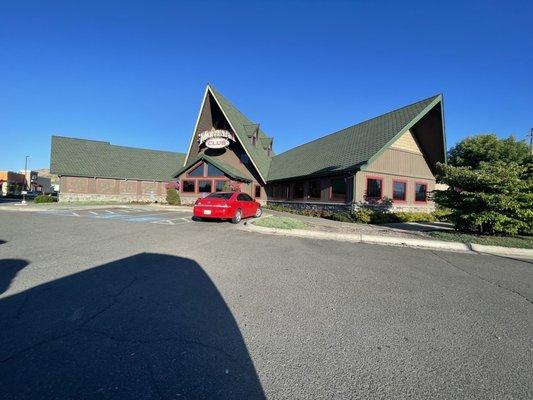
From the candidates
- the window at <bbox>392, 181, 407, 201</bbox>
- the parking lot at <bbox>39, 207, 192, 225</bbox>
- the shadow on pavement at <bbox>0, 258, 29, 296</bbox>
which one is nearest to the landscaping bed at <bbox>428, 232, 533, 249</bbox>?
the window at <bbox>392, 181, 407, 201</bbox>

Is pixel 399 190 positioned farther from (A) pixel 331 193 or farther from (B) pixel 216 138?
(B) pixel 216 138

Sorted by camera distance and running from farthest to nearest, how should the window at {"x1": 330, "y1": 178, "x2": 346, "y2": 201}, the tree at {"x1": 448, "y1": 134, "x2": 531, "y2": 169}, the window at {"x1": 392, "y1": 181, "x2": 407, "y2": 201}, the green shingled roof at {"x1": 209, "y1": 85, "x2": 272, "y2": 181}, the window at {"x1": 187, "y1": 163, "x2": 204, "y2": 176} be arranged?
1. the window at {"x1": 187, "y1": 163, "x2": 204, "y2": 176}
2. the green shingled roof at {"x1": 209, "y1": 85, "x2": 272, "y2": 181}
3. the tree at {"x1": 448, "y1": 134, "x2": 531, "y2": 169}
4. the window at {"x1": 392, "y1": 181, "x2": 407, "y2": 201}
5. the window at {"x1": 330, "y1": 178, "x2": 346, "y2": 201}

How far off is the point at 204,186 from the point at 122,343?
2633cm

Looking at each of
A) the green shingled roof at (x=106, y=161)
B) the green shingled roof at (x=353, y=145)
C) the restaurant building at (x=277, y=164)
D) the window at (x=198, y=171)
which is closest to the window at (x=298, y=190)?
the restaurant building at (x=277, y=164)

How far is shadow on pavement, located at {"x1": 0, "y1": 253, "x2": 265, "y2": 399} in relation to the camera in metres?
2.42

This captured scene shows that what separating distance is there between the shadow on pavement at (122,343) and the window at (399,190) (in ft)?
60.0

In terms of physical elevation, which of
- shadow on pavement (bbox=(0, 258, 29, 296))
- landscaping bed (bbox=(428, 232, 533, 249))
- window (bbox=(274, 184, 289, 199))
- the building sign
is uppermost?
the building sign

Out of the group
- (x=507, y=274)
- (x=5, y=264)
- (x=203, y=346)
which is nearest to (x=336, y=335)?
(x=203, y=346)

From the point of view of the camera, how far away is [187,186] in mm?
29906

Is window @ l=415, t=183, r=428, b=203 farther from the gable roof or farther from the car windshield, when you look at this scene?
the gable roof

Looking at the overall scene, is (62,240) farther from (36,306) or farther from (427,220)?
(427,220)

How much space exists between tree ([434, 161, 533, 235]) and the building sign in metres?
20.6

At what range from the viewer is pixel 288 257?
7230 mm

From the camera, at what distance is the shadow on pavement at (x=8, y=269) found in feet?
15.4
